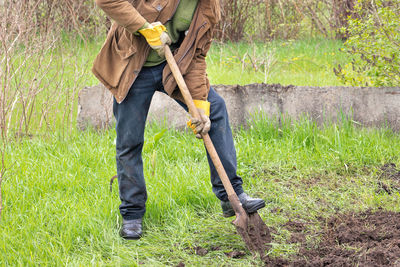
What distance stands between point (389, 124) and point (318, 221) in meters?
1.81

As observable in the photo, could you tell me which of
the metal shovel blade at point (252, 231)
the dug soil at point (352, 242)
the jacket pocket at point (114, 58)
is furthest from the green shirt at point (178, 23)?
the dug soil at point (352, 242)

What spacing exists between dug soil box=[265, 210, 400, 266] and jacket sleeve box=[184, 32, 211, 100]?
1.06 m

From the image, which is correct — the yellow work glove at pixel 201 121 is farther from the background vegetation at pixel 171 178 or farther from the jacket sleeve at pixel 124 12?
the background vegetation at pixel 171 178

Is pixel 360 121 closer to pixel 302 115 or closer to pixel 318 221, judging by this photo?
pixel 302 115

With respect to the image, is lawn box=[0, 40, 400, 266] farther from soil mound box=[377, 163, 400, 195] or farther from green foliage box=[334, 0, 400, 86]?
green foliage box=[334, 0, 400, 86]

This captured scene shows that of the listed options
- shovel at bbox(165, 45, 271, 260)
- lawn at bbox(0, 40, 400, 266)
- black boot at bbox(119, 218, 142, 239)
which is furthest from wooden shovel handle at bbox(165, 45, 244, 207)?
black boot at bbox(119, 218, 142, 239)

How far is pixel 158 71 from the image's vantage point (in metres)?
3.22

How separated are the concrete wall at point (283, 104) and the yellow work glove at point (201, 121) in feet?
6.81

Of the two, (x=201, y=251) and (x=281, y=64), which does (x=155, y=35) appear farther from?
(x=281, y=64)

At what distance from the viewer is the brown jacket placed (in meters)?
3.12

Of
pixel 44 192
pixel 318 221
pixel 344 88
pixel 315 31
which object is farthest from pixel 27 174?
pixel 315 31

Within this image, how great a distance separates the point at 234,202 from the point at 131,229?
73 cm

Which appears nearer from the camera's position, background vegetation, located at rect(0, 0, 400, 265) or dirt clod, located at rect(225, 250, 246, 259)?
dirt clod, located at rect(225, 250, 246, 259)

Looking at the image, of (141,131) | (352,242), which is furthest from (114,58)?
(352,242)
